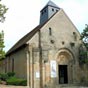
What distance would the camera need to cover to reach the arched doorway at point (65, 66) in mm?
39022

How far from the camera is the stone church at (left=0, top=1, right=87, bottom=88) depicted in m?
35.3

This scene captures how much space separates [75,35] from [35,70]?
9629 mm

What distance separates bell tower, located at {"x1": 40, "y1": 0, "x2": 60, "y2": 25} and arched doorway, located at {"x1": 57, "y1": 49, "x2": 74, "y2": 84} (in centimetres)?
1192

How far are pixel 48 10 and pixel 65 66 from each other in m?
14.0

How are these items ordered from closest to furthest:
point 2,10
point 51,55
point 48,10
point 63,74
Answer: point 2,10 → point 51,55 → point 63,74 → point 48,10

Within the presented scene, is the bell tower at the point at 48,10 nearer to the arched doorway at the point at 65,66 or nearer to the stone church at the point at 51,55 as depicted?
the stone church at the point at 51,55

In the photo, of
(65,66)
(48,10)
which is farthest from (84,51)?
(48,10)

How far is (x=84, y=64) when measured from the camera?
4059 centimetres

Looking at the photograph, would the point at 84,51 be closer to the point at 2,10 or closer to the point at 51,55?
the point at 51,55

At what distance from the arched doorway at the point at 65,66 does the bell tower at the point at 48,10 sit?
1192 centimetres

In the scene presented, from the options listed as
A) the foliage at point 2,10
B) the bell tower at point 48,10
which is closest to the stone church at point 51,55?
the bell tower at point 48,10

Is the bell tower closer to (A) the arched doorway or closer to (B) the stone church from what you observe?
(B) the stone church

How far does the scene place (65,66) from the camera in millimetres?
40344

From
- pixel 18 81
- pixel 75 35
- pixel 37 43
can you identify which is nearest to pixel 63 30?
pixel 75 35
